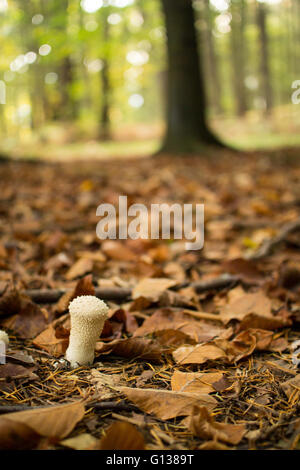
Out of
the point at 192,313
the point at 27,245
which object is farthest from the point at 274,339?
the point at 27,245

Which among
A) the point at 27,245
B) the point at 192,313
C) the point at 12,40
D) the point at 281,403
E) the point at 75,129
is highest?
the point at 12,40

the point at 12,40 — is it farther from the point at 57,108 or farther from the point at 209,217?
the point at 209,217

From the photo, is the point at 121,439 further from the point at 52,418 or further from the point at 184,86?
the point at 184,86

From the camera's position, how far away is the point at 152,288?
1.90m

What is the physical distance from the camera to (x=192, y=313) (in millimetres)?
1729

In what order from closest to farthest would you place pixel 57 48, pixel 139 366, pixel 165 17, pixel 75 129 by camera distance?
pixel 139 366 → pixel 165 17 → pixel 57 48 → pixel 75 129

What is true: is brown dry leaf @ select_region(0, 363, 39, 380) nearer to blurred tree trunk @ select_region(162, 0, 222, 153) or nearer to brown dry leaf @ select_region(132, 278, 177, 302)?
brown dry leaf @ select_region(132, 278, 177, 302)

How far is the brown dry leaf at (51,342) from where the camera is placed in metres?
1.46

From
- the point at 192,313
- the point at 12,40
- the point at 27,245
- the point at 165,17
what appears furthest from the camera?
the point at 12,40

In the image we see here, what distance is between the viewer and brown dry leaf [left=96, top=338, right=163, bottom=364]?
143 cm

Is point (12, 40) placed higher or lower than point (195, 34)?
higher

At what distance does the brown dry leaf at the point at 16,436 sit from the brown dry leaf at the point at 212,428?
412 millimetres

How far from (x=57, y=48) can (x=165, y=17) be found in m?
3.17

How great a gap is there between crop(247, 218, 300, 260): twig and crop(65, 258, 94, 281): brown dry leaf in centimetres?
101
